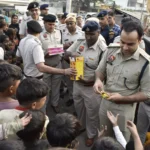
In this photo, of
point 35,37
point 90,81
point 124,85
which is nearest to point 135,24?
point 124,85

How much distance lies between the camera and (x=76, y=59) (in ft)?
9.86

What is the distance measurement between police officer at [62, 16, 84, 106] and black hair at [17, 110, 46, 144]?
2.83m

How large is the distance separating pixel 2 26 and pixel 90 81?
Result: 286 centimetres

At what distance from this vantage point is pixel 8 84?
2.11 m

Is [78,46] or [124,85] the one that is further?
[78,46]

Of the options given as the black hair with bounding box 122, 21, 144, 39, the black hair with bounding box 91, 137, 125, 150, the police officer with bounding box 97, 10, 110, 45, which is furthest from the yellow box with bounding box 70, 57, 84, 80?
the police officer with bounding box 97, 10, 110, 45

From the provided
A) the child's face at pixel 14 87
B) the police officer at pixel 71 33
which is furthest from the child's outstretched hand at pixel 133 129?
the police officer at pixel 71 33

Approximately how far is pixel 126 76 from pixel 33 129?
1106 millimetres

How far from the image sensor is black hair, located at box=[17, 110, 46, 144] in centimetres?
178

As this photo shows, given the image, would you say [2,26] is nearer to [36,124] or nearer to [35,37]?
[35,37]

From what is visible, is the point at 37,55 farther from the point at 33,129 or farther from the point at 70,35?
the point at 70,35

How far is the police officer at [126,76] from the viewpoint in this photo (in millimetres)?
2293

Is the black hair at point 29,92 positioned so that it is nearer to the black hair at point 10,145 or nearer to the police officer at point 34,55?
the black hair at point 10,145

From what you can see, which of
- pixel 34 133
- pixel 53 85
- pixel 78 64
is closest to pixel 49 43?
pixel 53 85
